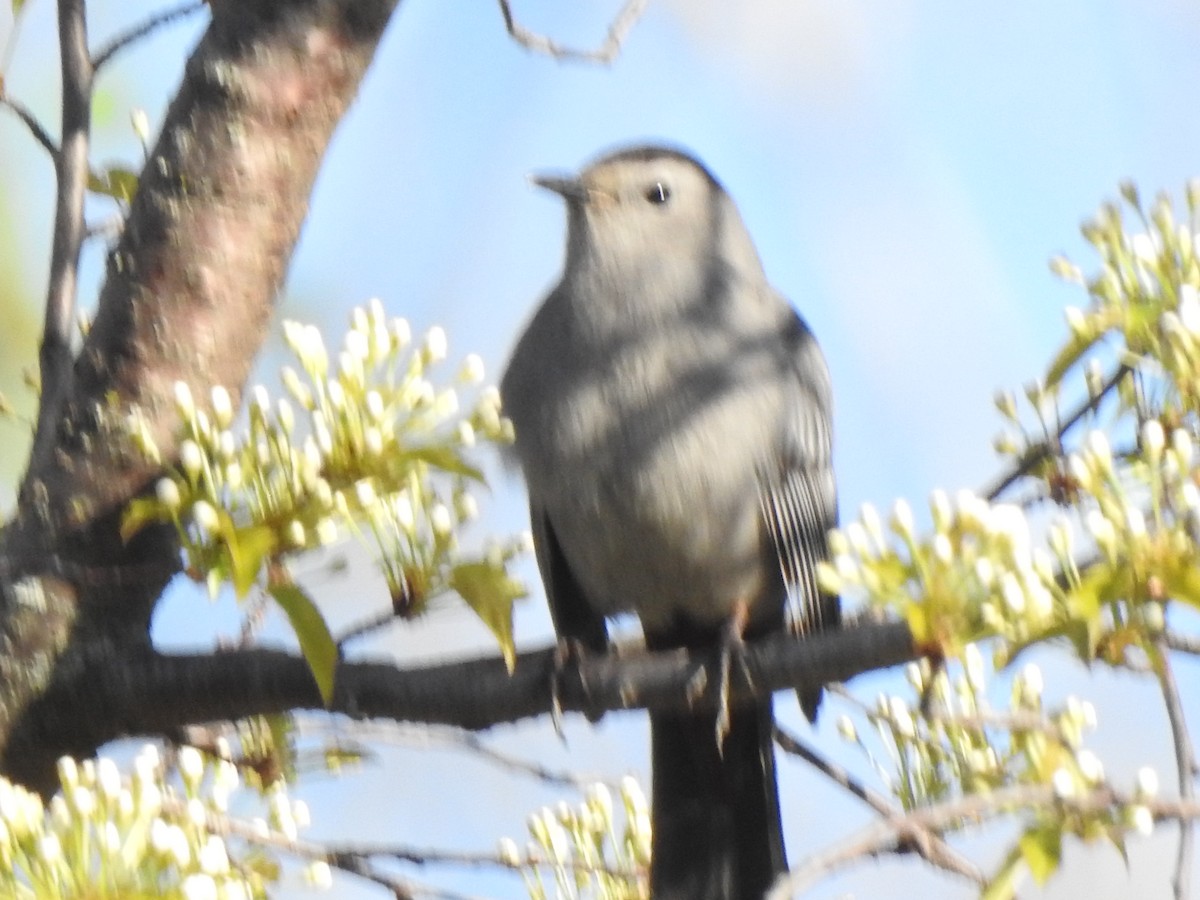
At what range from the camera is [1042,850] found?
127cm

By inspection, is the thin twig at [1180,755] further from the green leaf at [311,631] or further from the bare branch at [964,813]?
the green leaf at [311,631]

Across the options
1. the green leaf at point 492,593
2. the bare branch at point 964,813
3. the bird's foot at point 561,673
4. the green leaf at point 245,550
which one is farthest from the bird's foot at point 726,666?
the green leaf at point 245,550

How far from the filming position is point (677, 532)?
258cm

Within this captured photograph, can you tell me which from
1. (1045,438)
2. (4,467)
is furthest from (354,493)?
(4,467)

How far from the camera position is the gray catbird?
2.57 metres

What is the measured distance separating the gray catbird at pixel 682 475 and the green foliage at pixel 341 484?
92 centimetres

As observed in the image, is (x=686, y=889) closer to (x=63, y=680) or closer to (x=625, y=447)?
(x=625, y=447)

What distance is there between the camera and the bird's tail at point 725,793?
2.71 metres

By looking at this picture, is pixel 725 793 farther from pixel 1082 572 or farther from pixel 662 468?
pixel 1082 572

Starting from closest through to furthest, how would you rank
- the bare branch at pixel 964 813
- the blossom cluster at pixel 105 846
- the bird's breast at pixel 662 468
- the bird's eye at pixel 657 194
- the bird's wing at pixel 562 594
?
the bare branch at pixel 964 813 < the blossom cluster at pixel 105 846 < the bird's breast at pixel 662 468 < the bird's wing at pixel 562 594 < the bird's eye at pixel 657 194

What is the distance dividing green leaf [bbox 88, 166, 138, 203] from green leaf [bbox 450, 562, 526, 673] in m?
0.98

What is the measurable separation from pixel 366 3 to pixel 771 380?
983 millimetres

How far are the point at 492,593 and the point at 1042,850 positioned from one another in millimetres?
572

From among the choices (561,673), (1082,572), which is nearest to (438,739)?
(561,673)
